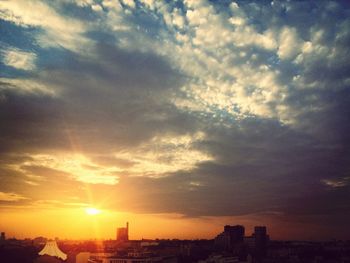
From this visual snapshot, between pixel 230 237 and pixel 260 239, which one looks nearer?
pixel 260 239

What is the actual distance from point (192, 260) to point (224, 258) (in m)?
13.7

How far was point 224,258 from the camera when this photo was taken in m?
104

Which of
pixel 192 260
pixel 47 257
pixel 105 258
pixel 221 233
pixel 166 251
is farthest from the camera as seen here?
pixel 221 233

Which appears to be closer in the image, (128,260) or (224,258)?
(128,260)

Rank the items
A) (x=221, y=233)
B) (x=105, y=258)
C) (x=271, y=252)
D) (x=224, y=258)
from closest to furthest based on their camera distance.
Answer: (x=105, y=258) → (x=224, y=258) → (x=271, y=252) → (x=221, y=233)

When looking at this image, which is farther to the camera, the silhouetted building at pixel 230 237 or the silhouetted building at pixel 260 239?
the silhouetted building at pixel 230 237

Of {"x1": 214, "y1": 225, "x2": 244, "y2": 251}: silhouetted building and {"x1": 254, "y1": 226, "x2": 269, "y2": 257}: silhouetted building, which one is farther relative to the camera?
{"x1": 214, "y1": 225, "x2": 244, "y2": 251}: silhouetted building

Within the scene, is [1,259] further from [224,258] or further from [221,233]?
[221,233]

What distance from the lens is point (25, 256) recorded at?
97.7m

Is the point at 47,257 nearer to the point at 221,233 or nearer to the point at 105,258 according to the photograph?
the point at 105,258

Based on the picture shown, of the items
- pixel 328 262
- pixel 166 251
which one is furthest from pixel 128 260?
pixel 328 262

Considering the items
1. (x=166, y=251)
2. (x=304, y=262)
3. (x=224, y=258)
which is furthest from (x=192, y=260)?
(x=304, y=262)

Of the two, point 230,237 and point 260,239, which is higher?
point 230,237

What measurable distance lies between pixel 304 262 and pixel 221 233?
245ft
